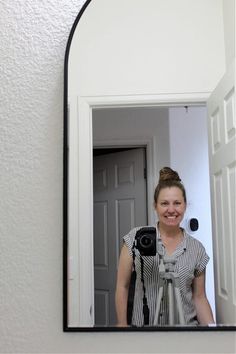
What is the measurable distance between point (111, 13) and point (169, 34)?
0.15m

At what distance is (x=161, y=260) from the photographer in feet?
2.74

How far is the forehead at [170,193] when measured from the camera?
840 mm

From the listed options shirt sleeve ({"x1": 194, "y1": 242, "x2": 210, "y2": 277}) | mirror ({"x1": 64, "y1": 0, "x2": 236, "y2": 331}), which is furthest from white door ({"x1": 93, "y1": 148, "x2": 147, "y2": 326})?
shirt sleeve ({"x1": 194, "y1": 242, "x2": 210, "y2": 277})

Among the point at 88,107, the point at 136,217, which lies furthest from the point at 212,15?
the point at 136,217

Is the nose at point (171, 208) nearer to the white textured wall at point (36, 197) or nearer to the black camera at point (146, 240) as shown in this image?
the black camera at point (146, 240)

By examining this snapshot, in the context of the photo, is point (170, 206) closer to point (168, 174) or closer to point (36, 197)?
point (168, 174)

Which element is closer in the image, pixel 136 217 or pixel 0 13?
pixel 136 217

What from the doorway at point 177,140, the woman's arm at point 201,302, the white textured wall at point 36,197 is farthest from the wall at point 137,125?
the woman's arm at point 201,302

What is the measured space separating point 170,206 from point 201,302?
0.22m

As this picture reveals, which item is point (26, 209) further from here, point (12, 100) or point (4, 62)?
point (4, 62)

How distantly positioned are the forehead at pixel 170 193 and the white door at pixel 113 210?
0.14ft

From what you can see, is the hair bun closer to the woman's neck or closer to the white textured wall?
the woman's neck

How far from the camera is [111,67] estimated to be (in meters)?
0.89

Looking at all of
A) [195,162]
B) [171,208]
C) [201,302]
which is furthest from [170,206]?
[201,302]
